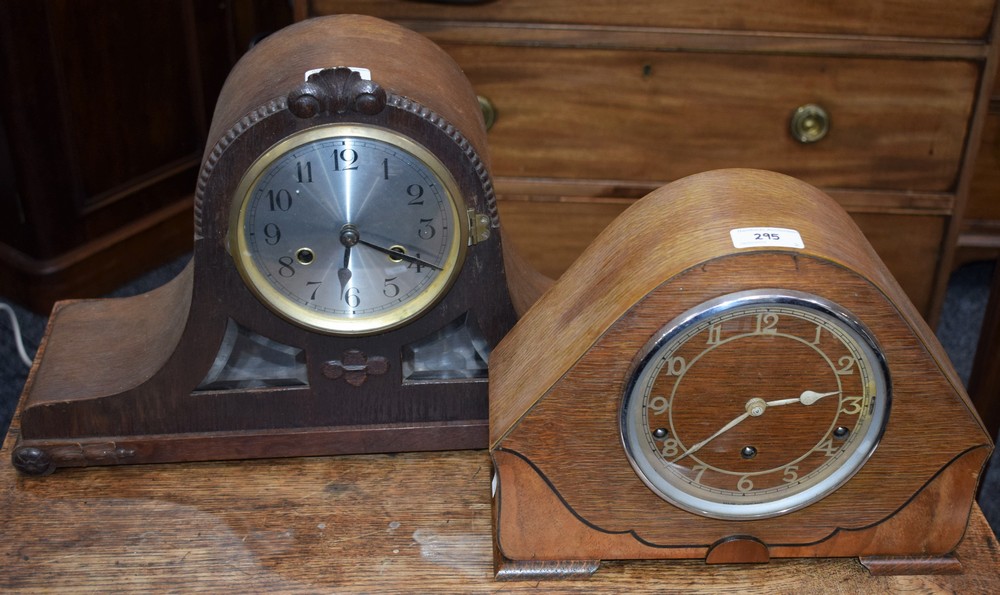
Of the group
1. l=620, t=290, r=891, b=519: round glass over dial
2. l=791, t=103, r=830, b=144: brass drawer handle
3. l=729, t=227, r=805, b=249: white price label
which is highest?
l=729, t=227, r=805, b=249: white price label

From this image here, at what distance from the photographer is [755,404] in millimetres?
981

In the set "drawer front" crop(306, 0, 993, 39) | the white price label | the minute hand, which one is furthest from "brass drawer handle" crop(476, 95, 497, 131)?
the white price label

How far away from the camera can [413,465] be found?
3.97 feet

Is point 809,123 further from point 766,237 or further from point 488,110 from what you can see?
point 766,237

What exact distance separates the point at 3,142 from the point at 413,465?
120 centimetres

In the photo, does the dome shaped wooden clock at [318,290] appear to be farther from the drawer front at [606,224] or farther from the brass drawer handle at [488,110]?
the drawer front at [606,224]

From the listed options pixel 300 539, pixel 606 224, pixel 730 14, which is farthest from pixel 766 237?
pixel 606 224

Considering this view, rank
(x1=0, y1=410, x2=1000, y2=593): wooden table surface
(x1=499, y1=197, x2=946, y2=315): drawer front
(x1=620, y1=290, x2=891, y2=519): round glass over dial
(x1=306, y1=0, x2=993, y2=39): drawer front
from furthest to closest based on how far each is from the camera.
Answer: (x1=499, y1=197, x2=946, y2=315): drawer front < (x1=306, y1=0, x2=993, y2=39): drawer front < (x1=0, y1=410, x2=1000, y2=593): wooden table surface < (x1=620, y1=290, x2=891, y2=519): round glass over dial

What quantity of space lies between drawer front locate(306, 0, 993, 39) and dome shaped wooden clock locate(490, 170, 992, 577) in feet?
2.38

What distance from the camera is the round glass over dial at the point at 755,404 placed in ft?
3.09

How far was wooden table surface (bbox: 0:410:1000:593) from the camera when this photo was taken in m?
1.05

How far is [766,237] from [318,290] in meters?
0.47

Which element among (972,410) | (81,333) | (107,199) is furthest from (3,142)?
(972,410)

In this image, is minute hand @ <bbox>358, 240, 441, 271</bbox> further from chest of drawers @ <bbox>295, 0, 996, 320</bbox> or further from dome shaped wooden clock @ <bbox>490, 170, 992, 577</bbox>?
chest of drawers @ <bbox>295, 0, 996, 320</bbox>
